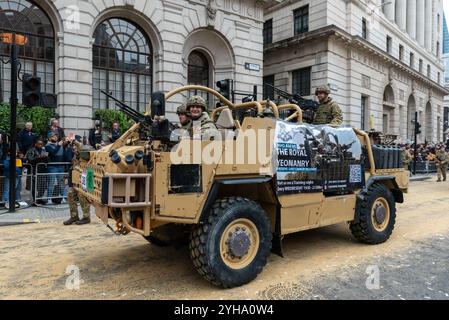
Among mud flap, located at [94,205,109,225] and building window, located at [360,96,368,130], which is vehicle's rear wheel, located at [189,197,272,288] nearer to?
mud flap, located at [94,205,109,225]

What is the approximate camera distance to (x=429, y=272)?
4.71 meters

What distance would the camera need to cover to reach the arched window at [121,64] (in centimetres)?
1579

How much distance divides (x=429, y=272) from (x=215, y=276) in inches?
108

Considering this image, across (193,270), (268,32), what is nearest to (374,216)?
(193,270)

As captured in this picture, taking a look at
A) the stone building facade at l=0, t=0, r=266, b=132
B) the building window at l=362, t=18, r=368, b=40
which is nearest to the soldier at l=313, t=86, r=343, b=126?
the stone building facade at l=0, t=0, r=266, b=132

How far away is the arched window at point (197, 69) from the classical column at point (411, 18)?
26.4m

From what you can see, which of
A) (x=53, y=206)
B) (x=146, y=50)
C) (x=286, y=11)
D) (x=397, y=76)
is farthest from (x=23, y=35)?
(x=397, y=76)

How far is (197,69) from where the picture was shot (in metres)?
19.6

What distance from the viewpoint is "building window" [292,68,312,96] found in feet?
84.6

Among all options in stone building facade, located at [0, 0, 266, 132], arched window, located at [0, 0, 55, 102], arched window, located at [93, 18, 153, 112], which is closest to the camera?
arched window, located at [0, 0, 55, 102]

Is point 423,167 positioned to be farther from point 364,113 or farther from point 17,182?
point 17,182

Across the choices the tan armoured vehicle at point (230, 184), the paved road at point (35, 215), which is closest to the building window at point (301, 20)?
the paved road at point (35, 215)

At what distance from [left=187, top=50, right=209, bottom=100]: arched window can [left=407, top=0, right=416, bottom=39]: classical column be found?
26431 millimetres
